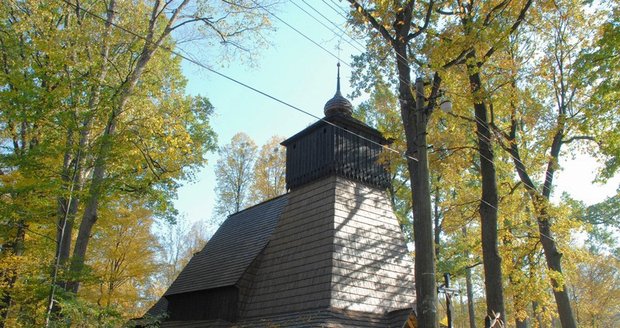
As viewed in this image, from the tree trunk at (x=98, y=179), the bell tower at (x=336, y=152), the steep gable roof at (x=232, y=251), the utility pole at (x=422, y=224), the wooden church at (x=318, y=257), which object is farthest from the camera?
the steep gable roof at (x=232, y=251)

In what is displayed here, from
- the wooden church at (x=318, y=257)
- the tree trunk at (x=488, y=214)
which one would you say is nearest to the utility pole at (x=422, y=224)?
the tree trunk at (x=488, y=214)

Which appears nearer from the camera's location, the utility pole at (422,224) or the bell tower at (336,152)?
the utility pole at (422,224)

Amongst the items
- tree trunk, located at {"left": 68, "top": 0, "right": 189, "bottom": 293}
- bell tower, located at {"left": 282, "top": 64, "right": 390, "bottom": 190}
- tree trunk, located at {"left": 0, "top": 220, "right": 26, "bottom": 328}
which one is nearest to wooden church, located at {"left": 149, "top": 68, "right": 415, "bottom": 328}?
bell tower, located at {"left": 282, "top": 64, "right": 390, "bottom": 190}

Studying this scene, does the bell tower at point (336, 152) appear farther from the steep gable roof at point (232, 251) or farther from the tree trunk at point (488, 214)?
the tree trunk at point (488, 214)

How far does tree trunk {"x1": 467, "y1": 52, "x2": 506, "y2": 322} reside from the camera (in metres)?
9.68

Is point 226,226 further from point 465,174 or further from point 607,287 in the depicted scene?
point 607,287

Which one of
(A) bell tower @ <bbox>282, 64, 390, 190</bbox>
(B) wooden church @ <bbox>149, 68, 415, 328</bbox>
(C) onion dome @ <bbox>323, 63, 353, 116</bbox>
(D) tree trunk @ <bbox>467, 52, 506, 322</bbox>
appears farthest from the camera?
(C) onion dome @ <bbox>323, 63, 353, 116</bbox>

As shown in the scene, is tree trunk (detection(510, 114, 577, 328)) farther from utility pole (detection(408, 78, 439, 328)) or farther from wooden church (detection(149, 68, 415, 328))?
utility pole (detection(408, 78, 439, 328))

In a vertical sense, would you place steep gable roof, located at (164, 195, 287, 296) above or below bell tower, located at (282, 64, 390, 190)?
below

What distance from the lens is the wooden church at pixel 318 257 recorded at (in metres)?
12.6

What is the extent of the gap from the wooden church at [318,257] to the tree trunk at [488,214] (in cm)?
304

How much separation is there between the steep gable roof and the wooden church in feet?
0.17

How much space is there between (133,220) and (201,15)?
908 centimetres

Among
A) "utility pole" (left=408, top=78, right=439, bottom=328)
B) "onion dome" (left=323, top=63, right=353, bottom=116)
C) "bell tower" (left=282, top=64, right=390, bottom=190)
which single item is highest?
"onion dome" (left=323, top=63, right=353, bottom=116)
